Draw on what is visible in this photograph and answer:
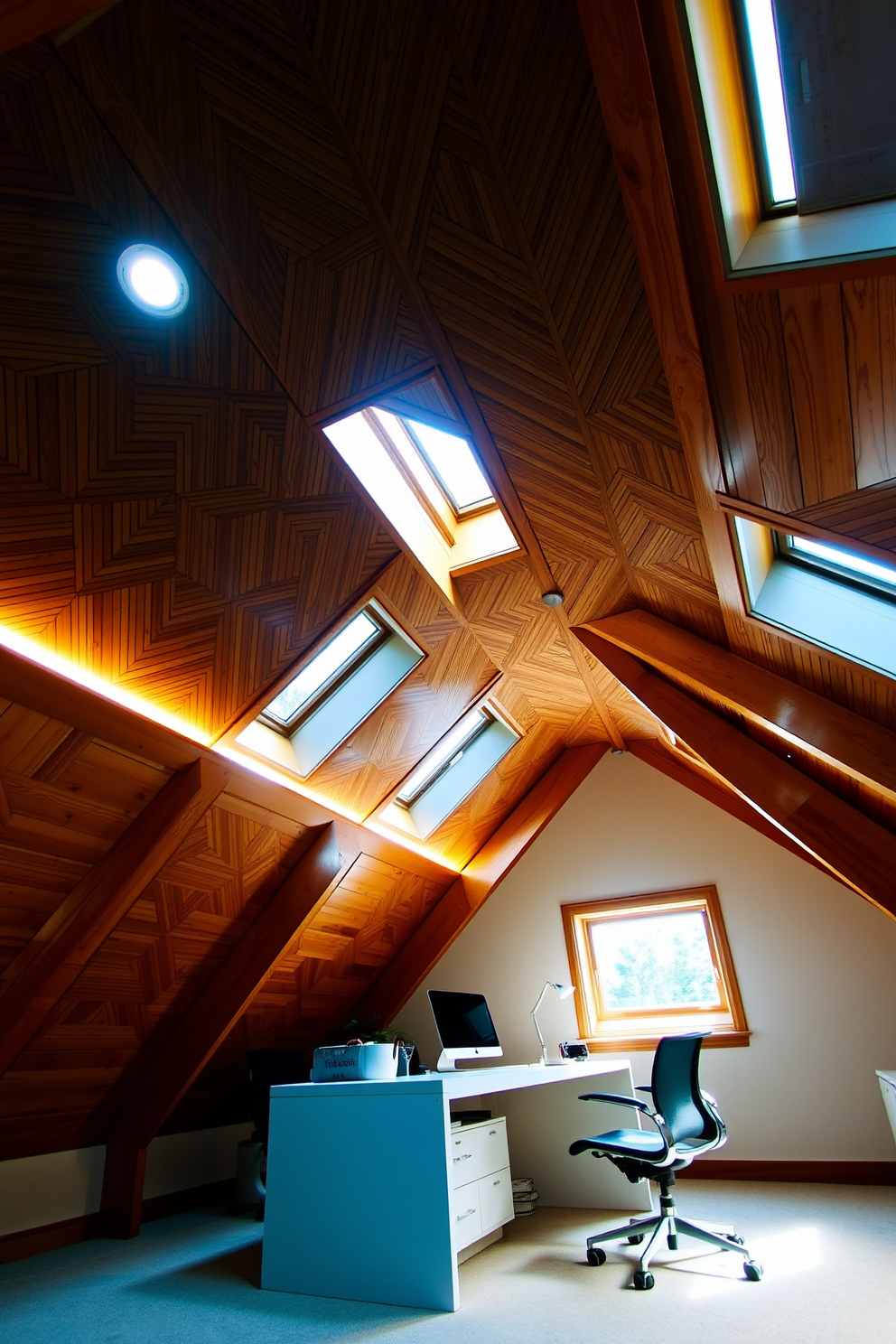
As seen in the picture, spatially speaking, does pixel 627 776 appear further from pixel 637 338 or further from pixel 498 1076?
pixel 637 338

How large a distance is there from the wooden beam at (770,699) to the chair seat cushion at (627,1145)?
1.87 m

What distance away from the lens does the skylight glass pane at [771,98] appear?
1607mm

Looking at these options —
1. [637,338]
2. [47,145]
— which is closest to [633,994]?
[637,338]

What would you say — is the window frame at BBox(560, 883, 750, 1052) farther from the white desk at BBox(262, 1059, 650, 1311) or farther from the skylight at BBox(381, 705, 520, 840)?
the white desk at BBox(262, 1059, 650, 1311)

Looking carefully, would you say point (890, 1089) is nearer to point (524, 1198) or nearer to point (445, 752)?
point (524, 1198)

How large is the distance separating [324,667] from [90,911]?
172 centimetres

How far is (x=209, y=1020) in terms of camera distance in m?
4.70

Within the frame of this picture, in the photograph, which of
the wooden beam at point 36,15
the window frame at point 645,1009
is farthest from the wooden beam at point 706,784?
the wooden beam at point 36,15

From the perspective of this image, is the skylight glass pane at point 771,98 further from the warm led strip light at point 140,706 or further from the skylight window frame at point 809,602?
the warm led strip light at point 140,706

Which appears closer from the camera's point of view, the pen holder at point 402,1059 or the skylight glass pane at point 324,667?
the pen holder at point 402,1059

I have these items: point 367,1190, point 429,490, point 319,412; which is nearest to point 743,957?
point 367,1190

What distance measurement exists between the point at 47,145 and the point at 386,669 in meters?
2.87

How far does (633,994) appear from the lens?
6.04 meters

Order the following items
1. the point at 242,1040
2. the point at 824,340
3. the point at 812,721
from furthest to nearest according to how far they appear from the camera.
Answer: the point at 242,1040
the point at 812,721
the point at 824,340
